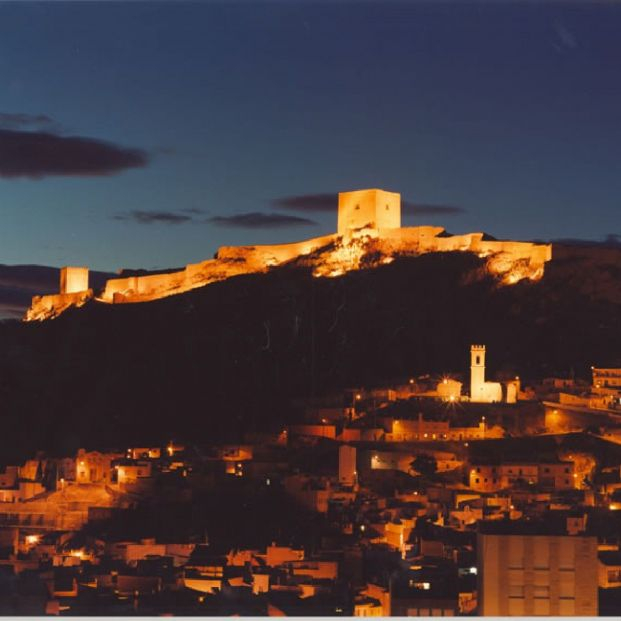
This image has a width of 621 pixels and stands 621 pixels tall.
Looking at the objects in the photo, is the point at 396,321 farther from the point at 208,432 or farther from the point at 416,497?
the point at 416,497

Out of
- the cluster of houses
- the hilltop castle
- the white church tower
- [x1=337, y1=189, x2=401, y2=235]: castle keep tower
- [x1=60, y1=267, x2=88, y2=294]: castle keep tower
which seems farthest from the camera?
[x1=60, y1=267, x2=88, y2=294]: castle keep tower

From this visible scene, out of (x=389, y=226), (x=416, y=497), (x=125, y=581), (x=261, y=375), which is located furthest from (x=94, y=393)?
(x=125, y=581)

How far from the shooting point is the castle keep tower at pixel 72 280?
3644 centimetres

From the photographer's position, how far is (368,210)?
110ft

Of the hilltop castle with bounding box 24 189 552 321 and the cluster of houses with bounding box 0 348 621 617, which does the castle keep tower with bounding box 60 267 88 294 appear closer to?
the hilltop castle with bounding box 24 189 552 321

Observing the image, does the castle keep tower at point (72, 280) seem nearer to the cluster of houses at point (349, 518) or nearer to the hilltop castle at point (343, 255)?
the hilltop castle at point (343, 255)

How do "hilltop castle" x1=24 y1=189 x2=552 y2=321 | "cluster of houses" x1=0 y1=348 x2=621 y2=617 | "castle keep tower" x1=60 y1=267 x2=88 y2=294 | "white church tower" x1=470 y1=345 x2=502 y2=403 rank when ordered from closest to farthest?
"cluster of houses" x1=0 y1=348 x2=621 y2=617 → "white church tower" x1=470 y1=345 x2=502 y2=403 → "hilltop castle" x1=24 y1=189 x2=552 y2=321 → "castle keep tower" x1=60 y1=267 x2=88 y2=294

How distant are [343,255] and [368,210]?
1032mm

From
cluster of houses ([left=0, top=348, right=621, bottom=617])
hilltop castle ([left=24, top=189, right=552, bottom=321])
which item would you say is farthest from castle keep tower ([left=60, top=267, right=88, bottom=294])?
cluster of houses ([left=0, top=348, right=621, bottom=617])

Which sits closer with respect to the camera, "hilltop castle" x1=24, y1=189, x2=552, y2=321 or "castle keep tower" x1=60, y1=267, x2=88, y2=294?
"hilltop castle" x1=24, y1=189, x2=552, y2=321

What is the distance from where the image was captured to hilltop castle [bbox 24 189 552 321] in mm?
32656

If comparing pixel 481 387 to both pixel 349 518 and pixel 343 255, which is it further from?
pixel 343 255

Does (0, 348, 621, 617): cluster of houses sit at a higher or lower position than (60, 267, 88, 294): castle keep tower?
lower

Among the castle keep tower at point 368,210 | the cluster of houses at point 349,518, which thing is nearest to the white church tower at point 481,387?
the cluster of houses at point 349,518
